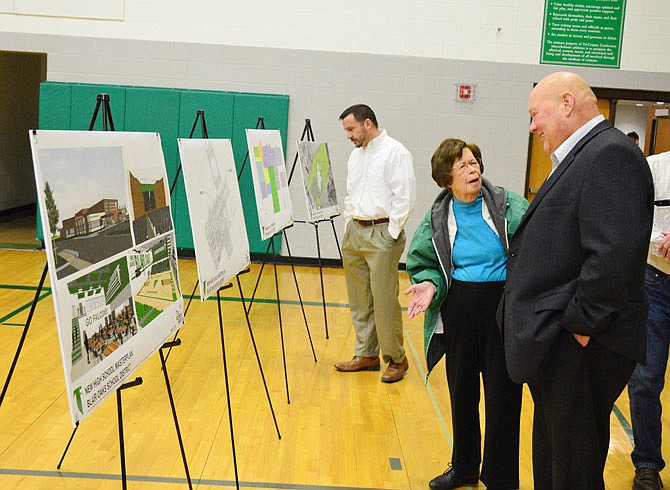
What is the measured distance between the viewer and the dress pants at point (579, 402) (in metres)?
2.18

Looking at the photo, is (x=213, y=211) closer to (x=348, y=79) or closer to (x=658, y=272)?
(x=658, y=272)

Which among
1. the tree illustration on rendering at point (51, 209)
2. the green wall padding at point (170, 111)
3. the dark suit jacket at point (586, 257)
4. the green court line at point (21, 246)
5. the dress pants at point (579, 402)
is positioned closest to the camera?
the tree illustration on rendering at point (51, 209)

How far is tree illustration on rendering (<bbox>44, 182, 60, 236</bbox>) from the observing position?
1805mm

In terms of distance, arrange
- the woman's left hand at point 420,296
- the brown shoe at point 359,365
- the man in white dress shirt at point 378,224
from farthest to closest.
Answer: the brown shoe at point 359,365 < the man in white dress shirt at point 378,224 < the woman's left hand at point 420,296

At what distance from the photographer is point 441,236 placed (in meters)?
2.91

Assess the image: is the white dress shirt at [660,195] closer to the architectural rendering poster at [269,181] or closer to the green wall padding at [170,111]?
the architectural rendering poster at [269,181]

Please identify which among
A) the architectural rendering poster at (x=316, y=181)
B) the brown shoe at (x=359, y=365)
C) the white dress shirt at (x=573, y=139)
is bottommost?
the brown shoe at (x=359, y=365)

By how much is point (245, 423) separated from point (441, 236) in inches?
60.3

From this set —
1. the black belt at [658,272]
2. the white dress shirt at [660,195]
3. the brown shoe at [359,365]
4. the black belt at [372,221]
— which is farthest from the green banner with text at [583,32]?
the black belt at [658,272]

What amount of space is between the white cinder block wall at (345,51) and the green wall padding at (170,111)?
0.51ft

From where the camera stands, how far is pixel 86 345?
1.92 meters

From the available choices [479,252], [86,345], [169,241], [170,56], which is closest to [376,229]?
[479,252]

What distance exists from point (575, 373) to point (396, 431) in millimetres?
1689

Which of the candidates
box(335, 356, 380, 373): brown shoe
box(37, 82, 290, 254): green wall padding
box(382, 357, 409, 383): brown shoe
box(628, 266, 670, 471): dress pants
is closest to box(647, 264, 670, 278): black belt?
box(628, 266, 670, 471): dress pants
